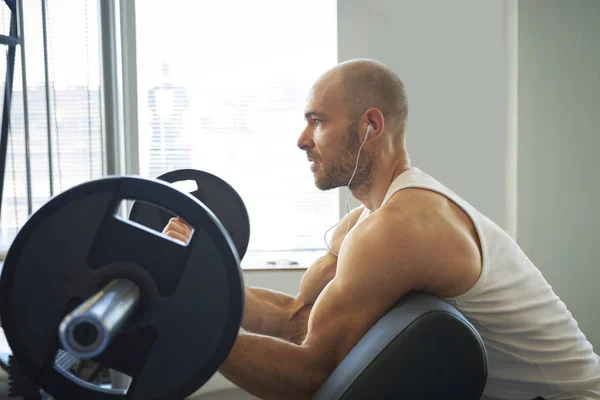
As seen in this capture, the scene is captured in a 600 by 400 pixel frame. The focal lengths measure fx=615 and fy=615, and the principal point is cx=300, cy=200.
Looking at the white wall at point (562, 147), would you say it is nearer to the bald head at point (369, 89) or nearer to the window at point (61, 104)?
the bald head at point (369, 89)

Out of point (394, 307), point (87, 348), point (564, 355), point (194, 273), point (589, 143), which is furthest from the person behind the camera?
point (589, 143)

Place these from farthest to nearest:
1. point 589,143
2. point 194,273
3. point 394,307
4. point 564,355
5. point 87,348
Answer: point 589,143
point 564,355
point 394,307
point 194,273
point 87,348

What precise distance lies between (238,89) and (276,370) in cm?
162

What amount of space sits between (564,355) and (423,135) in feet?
4.60

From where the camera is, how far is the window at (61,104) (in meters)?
2.35

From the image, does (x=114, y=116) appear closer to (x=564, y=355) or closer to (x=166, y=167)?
(x=564, y=355)

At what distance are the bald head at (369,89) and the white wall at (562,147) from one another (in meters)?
1.16

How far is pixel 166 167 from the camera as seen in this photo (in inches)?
104

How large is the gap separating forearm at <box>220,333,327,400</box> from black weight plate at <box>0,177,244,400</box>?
477mm

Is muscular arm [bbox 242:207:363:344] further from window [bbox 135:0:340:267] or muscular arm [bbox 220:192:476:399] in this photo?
window [bbox 135:0:340:267]

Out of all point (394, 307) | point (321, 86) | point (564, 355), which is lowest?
point (564, 355)

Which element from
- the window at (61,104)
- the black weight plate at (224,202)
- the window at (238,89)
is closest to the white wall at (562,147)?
the window at (238,89)

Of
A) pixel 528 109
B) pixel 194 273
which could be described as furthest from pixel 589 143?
pixel 194 273

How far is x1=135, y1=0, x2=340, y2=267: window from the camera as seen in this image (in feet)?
8.51
